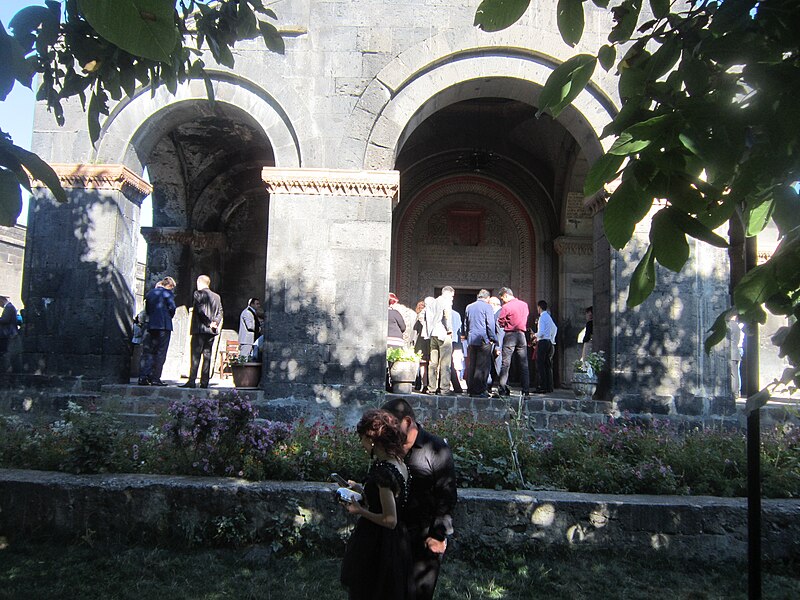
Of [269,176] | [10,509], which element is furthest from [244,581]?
[269,176]

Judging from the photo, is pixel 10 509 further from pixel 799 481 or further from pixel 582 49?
pixel 582 49

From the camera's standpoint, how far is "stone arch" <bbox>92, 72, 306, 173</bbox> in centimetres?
865

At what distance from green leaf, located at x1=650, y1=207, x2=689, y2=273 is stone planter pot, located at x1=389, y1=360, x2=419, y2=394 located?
710 centimetres

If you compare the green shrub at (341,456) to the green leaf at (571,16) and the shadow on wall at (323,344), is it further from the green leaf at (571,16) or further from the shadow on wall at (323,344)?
the green leaf at (571,16)

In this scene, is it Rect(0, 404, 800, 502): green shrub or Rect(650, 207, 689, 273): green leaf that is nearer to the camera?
Rect(650, 207, 689, 273): green leaf

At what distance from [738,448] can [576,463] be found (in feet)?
5.32

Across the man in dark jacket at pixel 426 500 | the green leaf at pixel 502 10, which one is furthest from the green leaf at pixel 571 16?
the man in dark jacket at pixel 426 500

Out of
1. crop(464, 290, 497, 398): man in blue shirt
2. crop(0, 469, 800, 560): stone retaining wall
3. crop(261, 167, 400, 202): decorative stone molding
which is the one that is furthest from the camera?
crop(464, 290, 497, 398): man in blue shirt

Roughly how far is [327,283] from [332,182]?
142 cm

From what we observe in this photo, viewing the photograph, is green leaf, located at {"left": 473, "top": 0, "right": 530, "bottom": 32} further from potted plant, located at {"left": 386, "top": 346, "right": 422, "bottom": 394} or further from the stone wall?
the stone wall

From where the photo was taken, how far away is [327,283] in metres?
8.41

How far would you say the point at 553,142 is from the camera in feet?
42.0

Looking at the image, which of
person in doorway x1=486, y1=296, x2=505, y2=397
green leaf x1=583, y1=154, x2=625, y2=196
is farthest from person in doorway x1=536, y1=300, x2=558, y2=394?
green leaf x1=583, y1=154, x2=625, y2=196

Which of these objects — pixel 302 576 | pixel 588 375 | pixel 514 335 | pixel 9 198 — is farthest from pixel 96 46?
pixel 588 375
